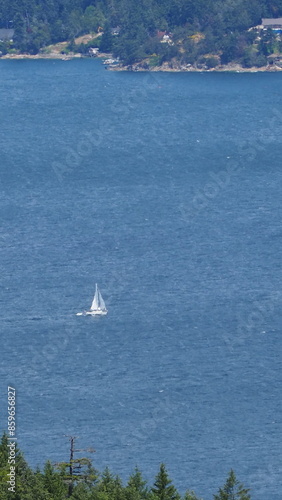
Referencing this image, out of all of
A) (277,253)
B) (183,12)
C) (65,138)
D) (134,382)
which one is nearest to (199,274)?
(277,253)

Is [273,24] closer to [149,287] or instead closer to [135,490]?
[149,287]

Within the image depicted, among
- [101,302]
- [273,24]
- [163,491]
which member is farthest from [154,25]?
[163,491]

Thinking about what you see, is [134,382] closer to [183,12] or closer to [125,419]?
[125,419]

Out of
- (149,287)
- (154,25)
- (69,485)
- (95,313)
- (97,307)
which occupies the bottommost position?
(69,485)

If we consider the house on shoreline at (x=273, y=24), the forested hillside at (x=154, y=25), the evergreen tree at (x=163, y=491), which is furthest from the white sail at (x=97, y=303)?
the house on shoreline at (x=273, y=24)

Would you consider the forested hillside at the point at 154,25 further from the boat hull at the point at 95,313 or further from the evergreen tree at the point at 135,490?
the evergreen tree at the point at 135,490

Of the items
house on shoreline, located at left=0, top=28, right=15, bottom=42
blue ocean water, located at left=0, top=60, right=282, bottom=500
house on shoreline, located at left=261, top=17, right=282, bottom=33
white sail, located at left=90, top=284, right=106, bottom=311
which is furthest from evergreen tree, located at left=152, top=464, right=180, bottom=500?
house on shoreline, located at left=0, top=28, right=15, bottom=42
